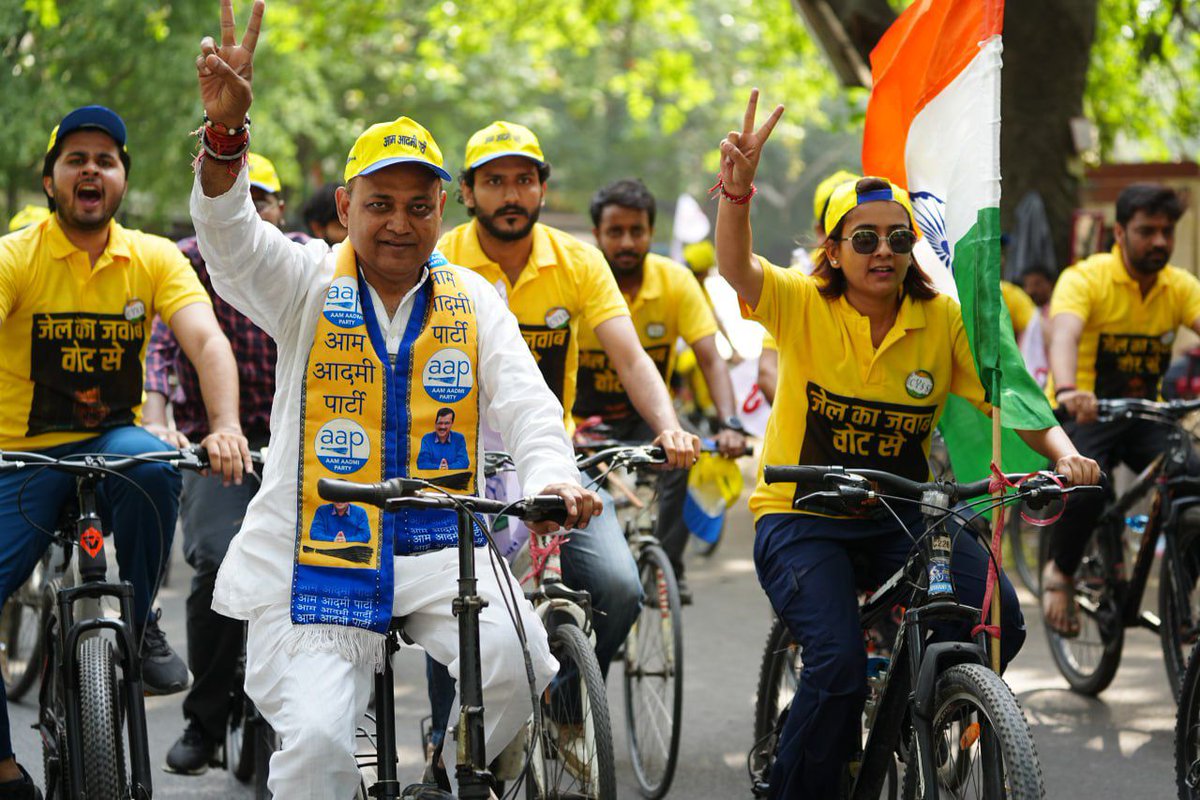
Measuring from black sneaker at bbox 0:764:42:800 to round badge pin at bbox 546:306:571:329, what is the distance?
238cm

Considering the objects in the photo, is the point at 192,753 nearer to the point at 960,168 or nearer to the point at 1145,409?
the point at 960,168

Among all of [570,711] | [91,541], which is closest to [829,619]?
[570,711]

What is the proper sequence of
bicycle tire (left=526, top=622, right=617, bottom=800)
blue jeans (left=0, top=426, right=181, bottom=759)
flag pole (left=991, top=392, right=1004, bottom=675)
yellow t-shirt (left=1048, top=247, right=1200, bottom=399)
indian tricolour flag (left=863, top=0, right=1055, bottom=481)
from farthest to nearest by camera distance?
1. yellow t-shirt (left=1048, top=247, right=1200, bottom=399)
2. blue jeans (left=0, top=426, right=181, bottom=759)
3. indian tricolour flag (left=863, top=0, right=1055, bottom=481)
4. bicycle tire (left=526, top=622, right=617, bottom=800)
5. flag pole (left=991, top=392, right=1004, bottom=675)

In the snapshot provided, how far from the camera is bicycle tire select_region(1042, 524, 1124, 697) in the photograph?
7.14 meters

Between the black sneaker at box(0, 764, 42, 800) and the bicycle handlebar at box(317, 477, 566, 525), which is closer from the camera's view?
the bicycle handlebar at box(317, 477, 566, 525)

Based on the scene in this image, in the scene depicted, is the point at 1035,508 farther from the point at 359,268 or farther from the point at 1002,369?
the point at 359,268

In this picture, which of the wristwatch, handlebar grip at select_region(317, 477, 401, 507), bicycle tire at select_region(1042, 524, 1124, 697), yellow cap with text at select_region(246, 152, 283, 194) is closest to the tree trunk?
bicycle tire at select_region(1042, 524, 1124, 697)

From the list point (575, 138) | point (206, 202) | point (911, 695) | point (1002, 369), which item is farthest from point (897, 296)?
point (575, 138)

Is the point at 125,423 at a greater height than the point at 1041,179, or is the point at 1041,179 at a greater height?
the point at 1041,179

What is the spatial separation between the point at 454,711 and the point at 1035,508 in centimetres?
164

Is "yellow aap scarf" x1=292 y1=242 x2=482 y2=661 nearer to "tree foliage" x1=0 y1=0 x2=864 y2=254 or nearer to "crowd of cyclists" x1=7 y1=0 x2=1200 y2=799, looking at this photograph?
"crowd of cyclists" x1=7 y1=0 x2=1200 y2=799

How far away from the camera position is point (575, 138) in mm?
44844

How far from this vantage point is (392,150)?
3895 millimetres

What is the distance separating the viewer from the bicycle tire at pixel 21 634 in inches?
291
